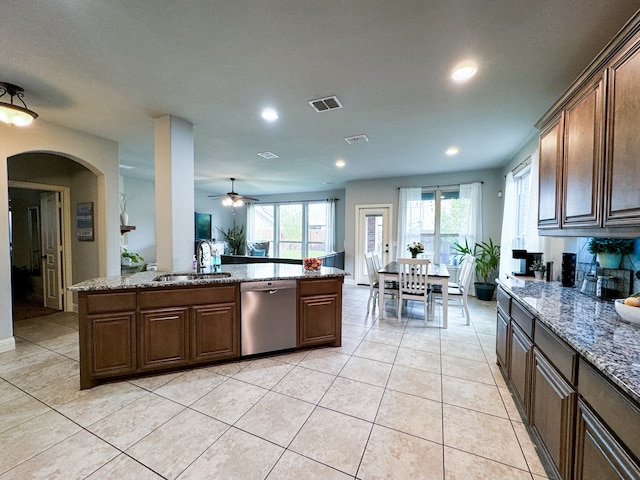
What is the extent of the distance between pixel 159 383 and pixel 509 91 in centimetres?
405

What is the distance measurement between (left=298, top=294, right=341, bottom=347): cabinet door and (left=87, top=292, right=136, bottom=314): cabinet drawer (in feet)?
5.07

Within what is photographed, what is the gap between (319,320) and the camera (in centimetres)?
302

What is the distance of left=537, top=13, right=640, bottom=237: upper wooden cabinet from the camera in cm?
133

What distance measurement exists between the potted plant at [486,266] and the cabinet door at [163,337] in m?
5.21

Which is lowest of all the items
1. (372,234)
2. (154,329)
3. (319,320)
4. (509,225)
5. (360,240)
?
(319,320)

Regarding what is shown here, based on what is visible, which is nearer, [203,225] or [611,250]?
[611,250]

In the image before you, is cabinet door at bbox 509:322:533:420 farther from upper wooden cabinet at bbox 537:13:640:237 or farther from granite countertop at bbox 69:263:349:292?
granite countertop at bbox 69:263:349:292

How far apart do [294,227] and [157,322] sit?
6462 millimetres

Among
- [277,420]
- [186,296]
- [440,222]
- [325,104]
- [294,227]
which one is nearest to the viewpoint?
[277,420]

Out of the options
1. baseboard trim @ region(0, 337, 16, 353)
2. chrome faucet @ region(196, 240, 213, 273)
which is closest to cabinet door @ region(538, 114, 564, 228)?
chrome faucet @ region(196, 240, 213, 273)

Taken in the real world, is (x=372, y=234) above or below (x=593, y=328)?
above

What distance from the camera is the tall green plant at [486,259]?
5.21m

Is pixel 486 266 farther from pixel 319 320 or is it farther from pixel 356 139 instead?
pixel 319 320

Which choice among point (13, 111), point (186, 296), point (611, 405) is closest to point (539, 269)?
point (611, 405)
